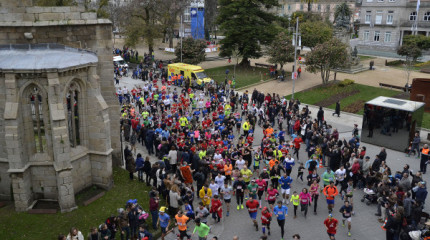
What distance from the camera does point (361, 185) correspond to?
1786 centimetres

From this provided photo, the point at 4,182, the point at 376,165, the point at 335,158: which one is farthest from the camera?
the point at 335,158

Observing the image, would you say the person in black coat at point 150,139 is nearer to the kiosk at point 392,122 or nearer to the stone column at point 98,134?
the stone column at point 98,134

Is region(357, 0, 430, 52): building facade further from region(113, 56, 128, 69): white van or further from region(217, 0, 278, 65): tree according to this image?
region(113, 56, 128, 69): white van

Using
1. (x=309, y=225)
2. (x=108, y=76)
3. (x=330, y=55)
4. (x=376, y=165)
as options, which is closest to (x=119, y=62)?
(x=330, y=55)

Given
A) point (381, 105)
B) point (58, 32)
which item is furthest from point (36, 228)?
point (381, 105)

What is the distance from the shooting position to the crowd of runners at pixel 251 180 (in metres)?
13.5

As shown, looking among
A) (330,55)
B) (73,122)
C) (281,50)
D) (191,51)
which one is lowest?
(73,122)

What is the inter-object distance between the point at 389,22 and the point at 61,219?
184 ft

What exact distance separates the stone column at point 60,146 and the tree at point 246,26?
31.6 meters

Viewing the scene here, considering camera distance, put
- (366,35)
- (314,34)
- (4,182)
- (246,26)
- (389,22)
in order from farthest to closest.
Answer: (366,35) → (389,22) → (314,34) → (246,26) → (4,182)

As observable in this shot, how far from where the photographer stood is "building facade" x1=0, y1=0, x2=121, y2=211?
555 inches

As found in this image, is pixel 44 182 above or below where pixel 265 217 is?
above

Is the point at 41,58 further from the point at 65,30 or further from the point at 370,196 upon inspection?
the point at 370,196

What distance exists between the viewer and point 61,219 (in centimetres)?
1469
